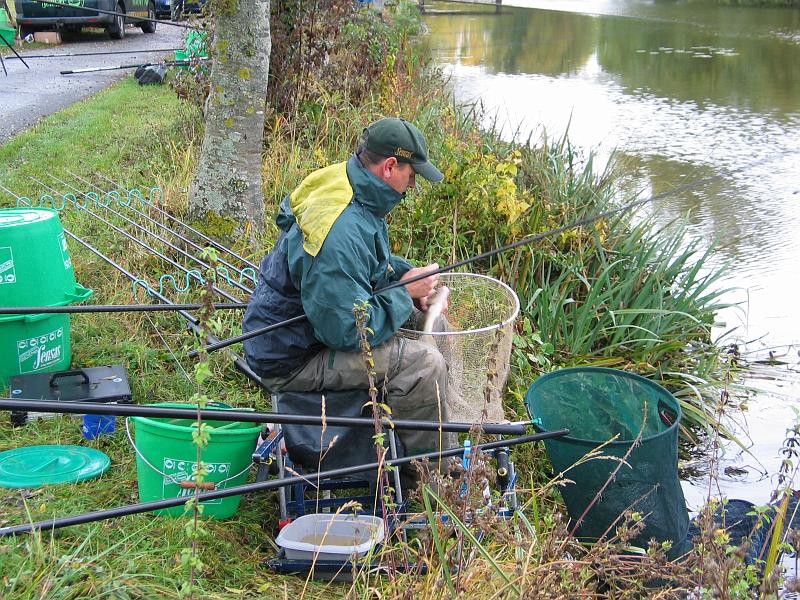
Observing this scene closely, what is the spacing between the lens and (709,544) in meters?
2.10

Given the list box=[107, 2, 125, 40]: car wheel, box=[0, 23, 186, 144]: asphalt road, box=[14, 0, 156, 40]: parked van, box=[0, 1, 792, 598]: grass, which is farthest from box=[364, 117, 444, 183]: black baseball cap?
A: box=[107, 2, 125, 40]: car wheel

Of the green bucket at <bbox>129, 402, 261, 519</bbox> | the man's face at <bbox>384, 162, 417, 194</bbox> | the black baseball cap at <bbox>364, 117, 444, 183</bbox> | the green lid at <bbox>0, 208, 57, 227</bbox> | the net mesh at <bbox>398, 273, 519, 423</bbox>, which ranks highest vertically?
the black baseball cap at <bbox>364, 117, 444, 183</bbox>

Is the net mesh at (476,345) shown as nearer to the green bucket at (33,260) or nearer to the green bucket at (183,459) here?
the green bucket at (183,459)

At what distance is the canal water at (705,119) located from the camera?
5.25 metres

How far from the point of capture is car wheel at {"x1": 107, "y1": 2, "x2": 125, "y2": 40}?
16231 mm

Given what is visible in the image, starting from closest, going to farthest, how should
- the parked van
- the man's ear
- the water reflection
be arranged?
the man's ear, the water reflection, the parked van

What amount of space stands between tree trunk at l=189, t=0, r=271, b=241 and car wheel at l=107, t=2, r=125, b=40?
11954 mm

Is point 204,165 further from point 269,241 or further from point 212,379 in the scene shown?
point 212,379

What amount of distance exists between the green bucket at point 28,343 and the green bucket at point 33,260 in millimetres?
72

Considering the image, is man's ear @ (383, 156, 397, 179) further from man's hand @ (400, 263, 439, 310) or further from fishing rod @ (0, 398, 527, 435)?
fishing rod @ (0, 398, 527, 435)

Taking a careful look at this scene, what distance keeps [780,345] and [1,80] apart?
1030cm

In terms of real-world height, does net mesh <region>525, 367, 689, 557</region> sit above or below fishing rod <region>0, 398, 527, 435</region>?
below

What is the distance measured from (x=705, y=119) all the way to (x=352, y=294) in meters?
A: 9.47

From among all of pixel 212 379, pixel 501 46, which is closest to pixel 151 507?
pixel 212 379
